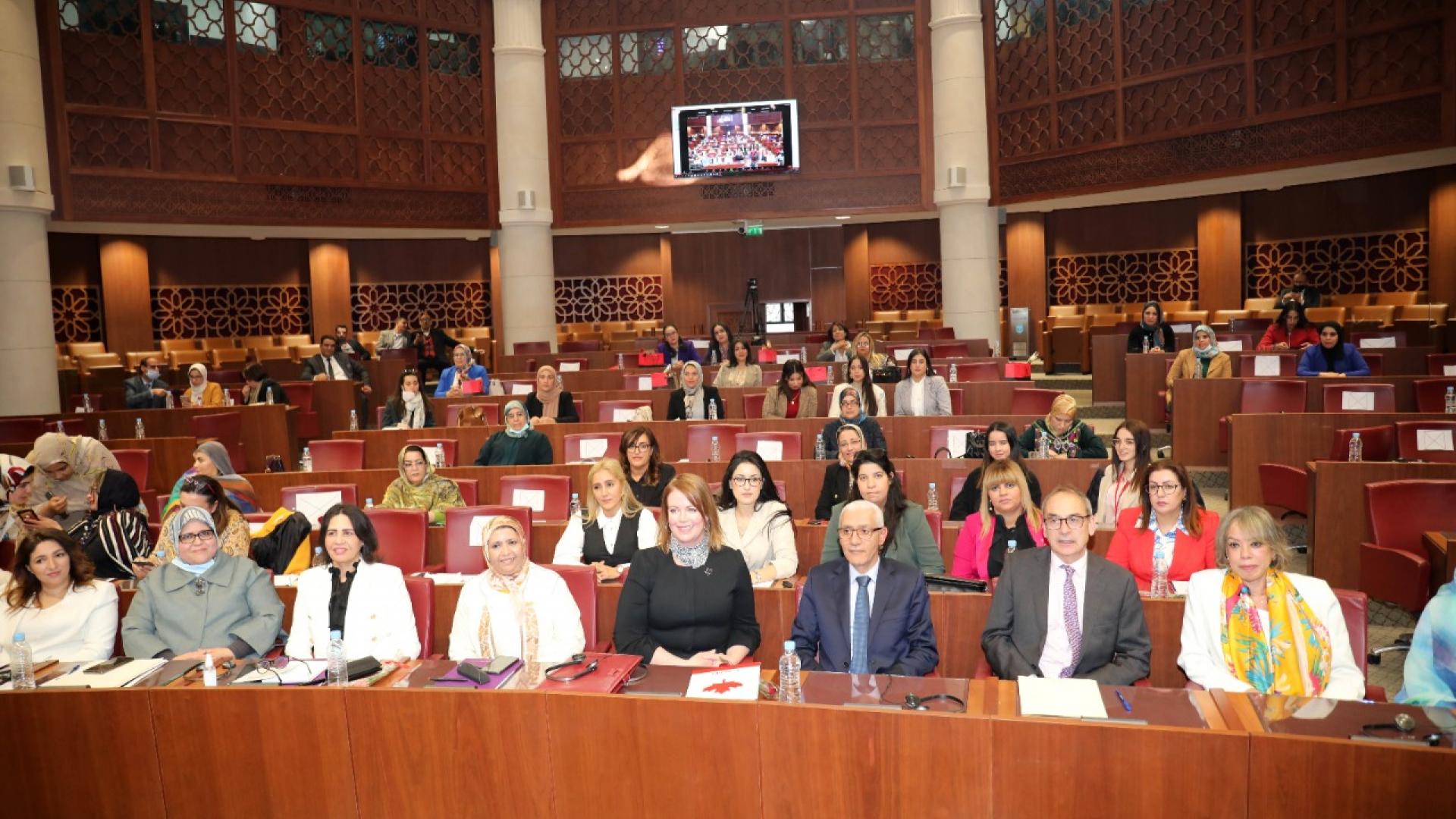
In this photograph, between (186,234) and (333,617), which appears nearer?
(333,617)

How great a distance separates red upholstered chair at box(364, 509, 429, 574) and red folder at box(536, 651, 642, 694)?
2.30 meters

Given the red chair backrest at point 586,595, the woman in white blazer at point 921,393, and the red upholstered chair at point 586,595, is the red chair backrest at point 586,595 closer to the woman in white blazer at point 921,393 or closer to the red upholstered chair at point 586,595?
the red upholstered chair at point 586,595

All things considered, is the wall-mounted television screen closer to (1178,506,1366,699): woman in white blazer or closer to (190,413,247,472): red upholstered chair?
(190,413,247,472): red upholstered chair

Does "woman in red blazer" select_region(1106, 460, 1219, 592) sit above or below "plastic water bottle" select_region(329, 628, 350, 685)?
above

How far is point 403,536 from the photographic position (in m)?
5.61

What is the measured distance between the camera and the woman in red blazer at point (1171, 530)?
4.43 meters

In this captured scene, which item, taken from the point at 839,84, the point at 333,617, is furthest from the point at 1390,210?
the point at 333,617

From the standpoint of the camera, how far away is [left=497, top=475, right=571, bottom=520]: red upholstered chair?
6.57 metres

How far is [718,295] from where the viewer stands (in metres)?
19.7

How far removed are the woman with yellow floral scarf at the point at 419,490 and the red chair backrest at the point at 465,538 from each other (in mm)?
623

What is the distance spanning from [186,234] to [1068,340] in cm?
1279

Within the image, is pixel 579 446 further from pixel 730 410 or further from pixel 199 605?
pixel 199 605

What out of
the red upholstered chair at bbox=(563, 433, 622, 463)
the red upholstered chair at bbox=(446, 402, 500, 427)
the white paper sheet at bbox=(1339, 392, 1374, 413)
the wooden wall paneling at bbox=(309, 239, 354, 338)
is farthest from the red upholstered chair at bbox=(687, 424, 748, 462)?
the wooden wall paneling at bbox=(309, 239, 354, 338)

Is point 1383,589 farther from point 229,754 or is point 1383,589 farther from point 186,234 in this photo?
point 186,234
